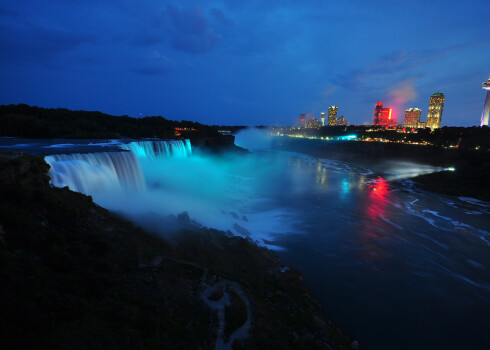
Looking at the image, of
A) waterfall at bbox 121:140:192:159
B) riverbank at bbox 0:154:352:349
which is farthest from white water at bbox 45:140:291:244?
riverbank at bbox 0:154:352:349

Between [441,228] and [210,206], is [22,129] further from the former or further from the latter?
[441,228]

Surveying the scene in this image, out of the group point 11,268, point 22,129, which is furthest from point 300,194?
point 22,129

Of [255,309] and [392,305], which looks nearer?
[255,309]

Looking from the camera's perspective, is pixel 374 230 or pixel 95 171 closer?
pixel 95 171

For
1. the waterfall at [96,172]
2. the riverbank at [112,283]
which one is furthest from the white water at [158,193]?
the riverbank at [112,283]

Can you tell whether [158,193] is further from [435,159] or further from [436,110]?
[436,110]

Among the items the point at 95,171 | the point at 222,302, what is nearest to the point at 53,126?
the point at 95,171
